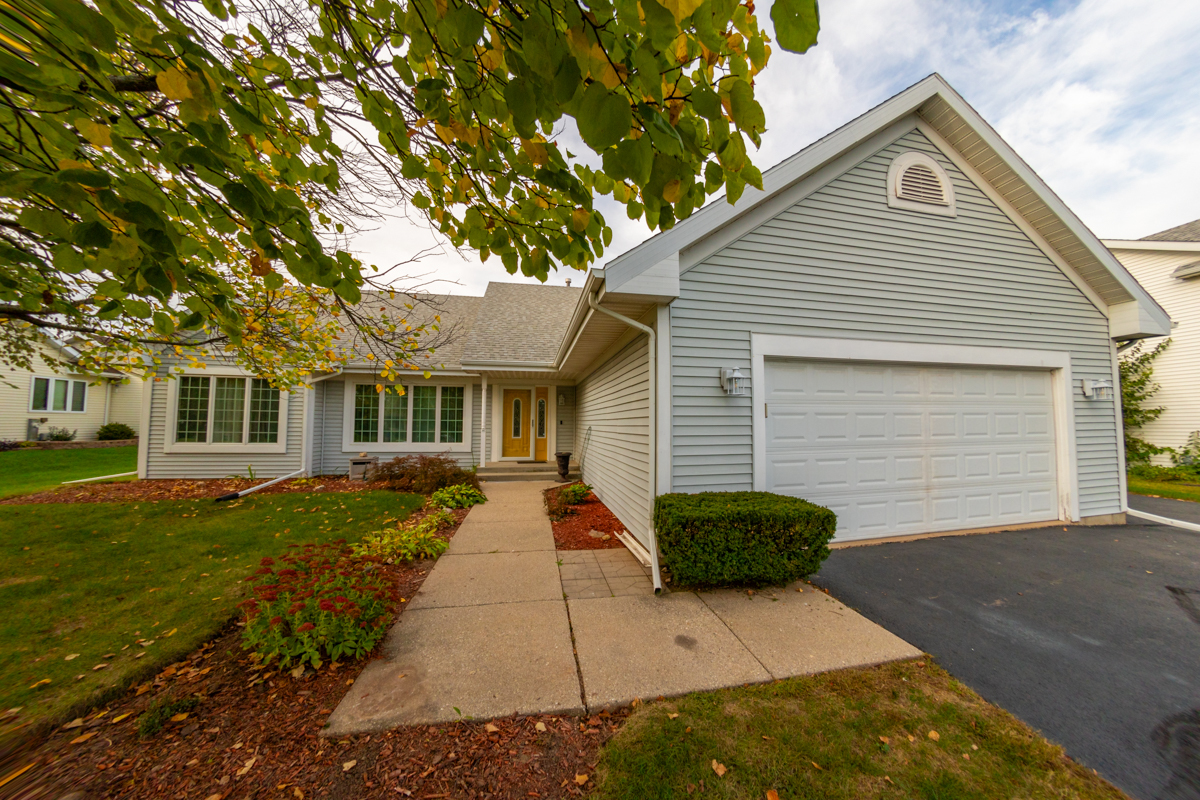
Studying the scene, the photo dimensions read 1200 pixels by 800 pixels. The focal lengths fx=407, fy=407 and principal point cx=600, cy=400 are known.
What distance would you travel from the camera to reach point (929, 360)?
5254 millimetres

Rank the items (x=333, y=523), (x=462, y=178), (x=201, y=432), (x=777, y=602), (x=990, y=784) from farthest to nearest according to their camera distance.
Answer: (x=201, y=432), (x=333, y=523), (x=777, y=602), (x=462, y=178), (x=990, y=784)

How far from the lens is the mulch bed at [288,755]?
1808 mm

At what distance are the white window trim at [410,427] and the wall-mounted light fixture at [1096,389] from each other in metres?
11.7

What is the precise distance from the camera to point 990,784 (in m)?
1.88

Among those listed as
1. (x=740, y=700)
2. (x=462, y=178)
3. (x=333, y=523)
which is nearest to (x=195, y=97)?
(x=462, y=178)

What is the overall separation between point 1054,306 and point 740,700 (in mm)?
7384

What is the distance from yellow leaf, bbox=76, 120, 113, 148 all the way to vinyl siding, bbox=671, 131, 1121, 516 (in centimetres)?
394

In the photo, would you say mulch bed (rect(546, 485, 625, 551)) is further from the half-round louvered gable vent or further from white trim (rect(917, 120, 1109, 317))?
white trim (rect(917, 120, 1109, 317))

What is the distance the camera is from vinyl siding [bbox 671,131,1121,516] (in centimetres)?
450

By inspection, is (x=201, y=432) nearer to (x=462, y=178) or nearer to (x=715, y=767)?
(x=462, y=178)

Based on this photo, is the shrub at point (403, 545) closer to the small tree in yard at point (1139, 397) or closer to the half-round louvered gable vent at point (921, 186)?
the half-round louvered gable vent at point (921, 186)

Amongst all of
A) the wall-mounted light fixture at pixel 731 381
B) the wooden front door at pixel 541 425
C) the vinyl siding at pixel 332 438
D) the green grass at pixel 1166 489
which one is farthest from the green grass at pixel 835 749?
the green grass at pixel 1166 489

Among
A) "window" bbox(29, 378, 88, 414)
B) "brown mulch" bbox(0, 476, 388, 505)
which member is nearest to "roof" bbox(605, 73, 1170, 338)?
"brown mulch" bbox(0, 476, 388, 505)

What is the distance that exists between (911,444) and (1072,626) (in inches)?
92.4
